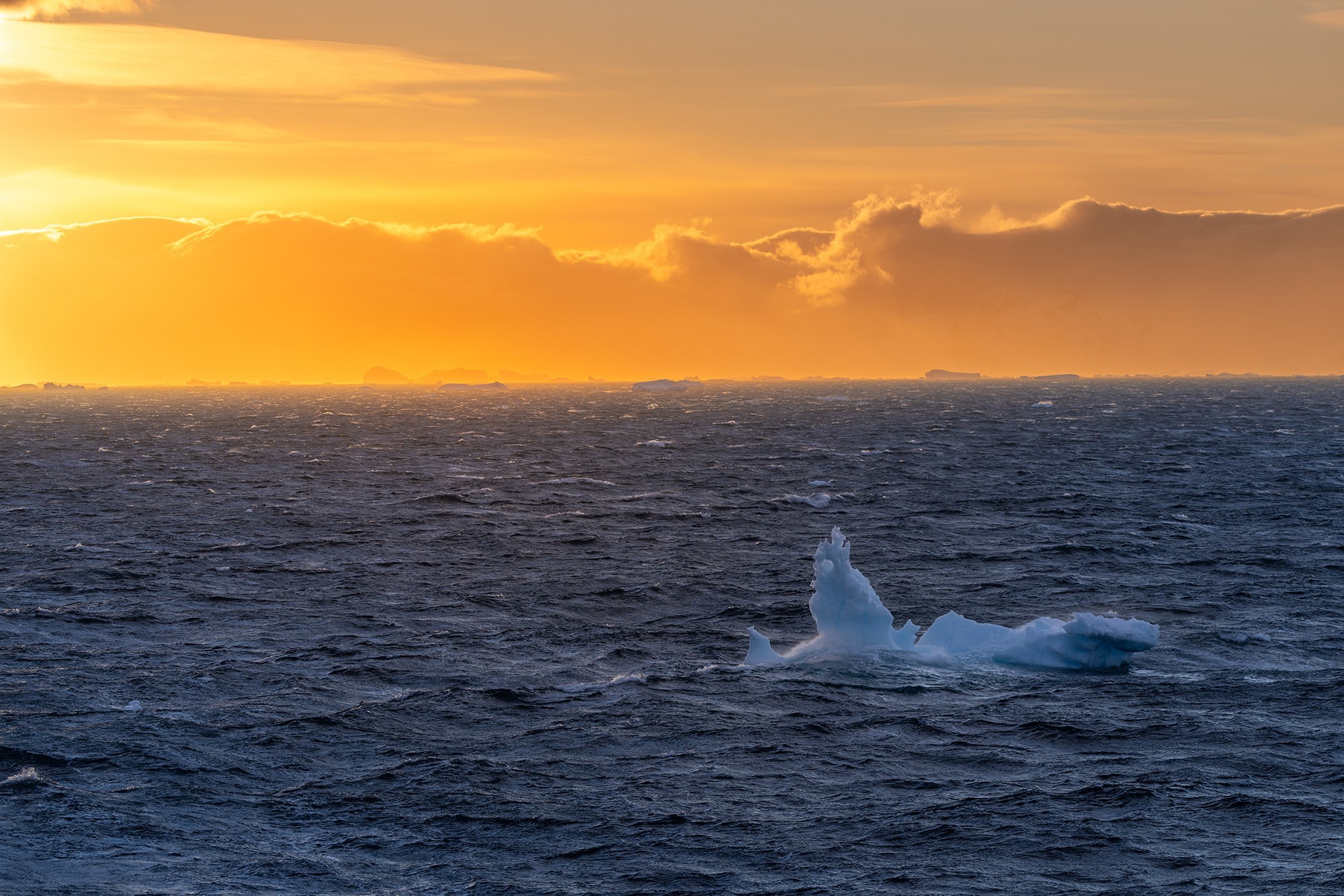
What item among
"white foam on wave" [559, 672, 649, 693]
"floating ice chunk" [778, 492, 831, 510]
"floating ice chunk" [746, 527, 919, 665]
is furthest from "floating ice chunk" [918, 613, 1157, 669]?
"floating ice chunk" [778, 492, 831, 510]

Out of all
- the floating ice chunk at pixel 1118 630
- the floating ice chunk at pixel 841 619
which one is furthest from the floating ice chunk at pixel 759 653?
the floating ice chunk at pixel 1118 630

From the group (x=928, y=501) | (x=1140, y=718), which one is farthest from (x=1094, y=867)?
(x=928, y=501)

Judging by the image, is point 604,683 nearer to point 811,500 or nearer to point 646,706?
point 646,706

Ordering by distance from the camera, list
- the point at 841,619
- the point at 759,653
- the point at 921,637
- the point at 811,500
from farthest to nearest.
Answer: the point at 811,500
the point at 921,637
the point at 841,619
the point at 759,653

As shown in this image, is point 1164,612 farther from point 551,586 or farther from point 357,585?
point 357,585

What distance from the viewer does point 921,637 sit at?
31.6 metres

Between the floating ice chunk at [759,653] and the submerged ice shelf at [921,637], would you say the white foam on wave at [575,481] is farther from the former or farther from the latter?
the floating ice chunk at [759,653]

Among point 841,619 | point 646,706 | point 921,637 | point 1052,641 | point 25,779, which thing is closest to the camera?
point 25,779

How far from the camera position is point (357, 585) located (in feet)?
138

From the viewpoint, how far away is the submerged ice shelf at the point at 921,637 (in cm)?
2934

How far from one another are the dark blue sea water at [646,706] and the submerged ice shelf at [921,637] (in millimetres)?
785

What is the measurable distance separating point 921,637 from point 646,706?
343 inches

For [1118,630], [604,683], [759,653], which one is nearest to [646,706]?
[604,683]

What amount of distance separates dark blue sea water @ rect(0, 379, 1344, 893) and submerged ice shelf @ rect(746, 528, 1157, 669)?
0.78m
